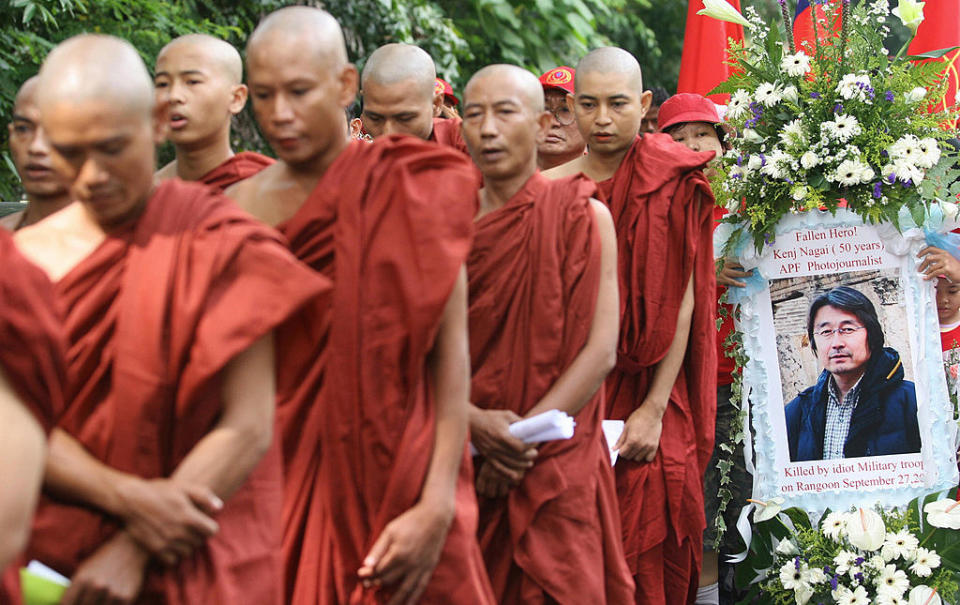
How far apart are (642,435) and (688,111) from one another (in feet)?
6.40

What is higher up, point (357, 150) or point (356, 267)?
point (357, 150)

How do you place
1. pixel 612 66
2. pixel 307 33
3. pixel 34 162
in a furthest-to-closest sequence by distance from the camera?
pixel 612 66 → pixel 34 162 → pixel 307 33

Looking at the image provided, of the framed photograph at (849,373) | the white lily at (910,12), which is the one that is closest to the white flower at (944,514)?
the framed photograph at (849,373)

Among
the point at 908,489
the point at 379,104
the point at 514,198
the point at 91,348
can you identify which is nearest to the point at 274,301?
the point at 91,348

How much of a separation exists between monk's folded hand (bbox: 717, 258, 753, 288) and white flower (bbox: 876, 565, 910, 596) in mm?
1263

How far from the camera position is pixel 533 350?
3842mm

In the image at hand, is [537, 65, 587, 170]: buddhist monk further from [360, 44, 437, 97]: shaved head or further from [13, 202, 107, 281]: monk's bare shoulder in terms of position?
[13, 202, 107, 281]: monk's bare shoulder

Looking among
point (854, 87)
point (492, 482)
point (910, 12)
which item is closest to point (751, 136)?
point (854, 87)

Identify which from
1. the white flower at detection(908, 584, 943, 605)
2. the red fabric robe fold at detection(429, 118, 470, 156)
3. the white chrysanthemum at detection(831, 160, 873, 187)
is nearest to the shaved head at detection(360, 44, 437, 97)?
the red fabric robe fold at detection(429, 118, 470, 156)

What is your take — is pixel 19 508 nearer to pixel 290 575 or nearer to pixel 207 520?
pixel 207 520

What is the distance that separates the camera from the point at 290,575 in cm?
304

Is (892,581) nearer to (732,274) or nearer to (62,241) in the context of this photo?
(732,274)

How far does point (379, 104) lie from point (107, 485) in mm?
2799

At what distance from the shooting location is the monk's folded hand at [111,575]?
7.32ft
